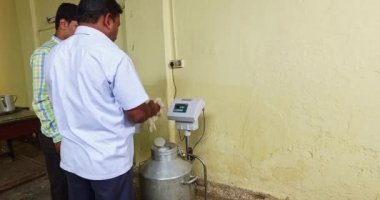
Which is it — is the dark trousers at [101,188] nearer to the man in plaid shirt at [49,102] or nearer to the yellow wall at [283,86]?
the man in plaid shirt at [49,102]

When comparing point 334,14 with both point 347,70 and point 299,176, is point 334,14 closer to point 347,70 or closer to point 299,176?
point 347,70

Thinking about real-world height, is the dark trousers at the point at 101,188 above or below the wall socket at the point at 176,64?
below

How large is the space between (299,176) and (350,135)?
397mm

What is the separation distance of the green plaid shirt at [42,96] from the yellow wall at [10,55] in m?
2.44

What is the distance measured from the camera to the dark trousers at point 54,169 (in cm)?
160

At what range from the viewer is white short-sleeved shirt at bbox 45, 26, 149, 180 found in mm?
1077

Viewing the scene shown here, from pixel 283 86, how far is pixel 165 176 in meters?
0.88

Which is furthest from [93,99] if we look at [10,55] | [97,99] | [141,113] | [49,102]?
[10,55]

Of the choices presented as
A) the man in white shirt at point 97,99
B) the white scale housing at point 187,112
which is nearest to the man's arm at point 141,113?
the man in white shirt at point 97,99

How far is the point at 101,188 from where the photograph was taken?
3.92 ft

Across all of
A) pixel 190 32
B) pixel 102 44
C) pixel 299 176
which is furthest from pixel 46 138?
pixel 299 176

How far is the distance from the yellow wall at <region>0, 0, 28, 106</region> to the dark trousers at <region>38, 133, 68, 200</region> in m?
2.30

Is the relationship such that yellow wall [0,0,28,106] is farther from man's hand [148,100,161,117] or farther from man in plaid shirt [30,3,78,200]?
man's hand [148,100,161,117]

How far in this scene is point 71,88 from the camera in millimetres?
1122
